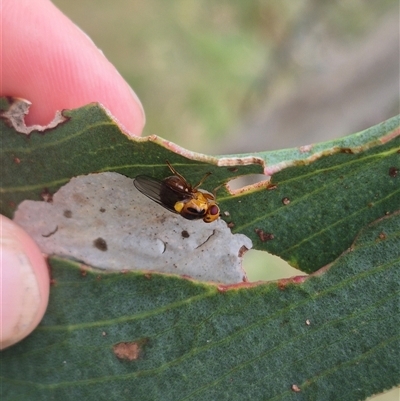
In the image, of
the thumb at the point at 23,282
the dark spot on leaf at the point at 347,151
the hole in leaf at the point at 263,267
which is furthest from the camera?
the hole in leaf at the point at 263,267

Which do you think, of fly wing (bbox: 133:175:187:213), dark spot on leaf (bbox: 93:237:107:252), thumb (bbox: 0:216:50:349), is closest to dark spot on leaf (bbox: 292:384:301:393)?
fly wing (bbox: 133:175:187:213)

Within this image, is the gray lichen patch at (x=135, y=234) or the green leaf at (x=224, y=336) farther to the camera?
the gray lichen patch at (x=135, y=234)

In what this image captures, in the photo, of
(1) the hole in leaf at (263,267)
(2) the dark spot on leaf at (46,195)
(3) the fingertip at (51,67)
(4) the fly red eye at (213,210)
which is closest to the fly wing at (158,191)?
(4) the fly red eye at (213,210)

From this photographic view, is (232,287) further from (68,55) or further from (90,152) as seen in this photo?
(68,55)

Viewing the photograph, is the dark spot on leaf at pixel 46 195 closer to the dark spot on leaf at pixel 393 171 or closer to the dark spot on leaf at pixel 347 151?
the dark spot on leaf at pixel 347 151

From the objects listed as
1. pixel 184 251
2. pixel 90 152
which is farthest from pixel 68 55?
pixel 184 251

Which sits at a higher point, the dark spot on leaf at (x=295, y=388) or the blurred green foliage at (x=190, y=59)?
the dark spot on leaf at (x=295, y=388)

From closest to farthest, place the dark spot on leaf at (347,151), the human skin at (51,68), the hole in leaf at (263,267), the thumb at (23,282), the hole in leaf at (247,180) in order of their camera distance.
A: the dark spot on leaf at (347,151), the hole in leaf at (247,180), the thumb at (23,282), the human skin at (51,68), the hole in leaf at (263,267)
